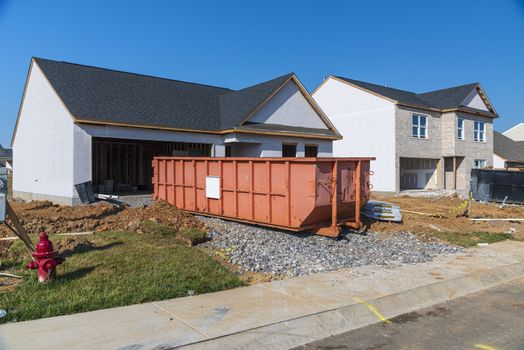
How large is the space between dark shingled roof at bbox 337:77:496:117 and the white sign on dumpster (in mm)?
20520

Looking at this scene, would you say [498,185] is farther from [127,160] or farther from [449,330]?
[449,330]

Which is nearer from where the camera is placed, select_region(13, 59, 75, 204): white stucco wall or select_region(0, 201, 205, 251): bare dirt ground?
select_region(0, 201, 205, 251): bare dirt ground

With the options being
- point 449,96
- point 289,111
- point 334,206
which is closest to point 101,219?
point 334,206

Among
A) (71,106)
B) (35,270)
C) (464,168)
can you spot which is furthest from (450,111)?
(35,270)

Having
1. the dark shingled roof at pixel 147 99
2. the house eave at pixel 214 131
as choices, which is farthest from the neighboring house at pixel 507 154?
the dark shingled roof at pixel 147 99

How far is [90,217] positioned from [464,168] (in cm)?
2890

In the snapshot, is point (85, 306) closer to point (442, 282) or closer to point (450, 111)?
point (442, 282)

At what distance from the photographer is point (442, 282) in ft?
26.1

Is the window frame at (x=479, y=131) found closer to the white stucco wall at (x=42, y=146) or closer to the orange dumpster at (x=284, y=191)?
the orange dumpster at (x=284, y=191)

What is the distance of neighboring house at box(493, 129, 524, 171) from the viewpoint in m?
44.7

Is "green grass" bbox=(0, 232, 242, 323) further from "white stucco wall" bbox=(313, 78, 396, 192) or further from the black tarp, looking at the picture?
"white stucco wall" bbox=(313, 78, 396, 192)

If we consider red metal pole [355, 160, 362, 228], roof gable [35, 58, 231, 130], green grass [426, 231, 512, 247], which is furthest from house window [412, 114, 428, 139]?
red metal pole [355, 160, 362, 228]

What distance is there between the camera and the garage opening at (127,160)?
23578 millimetres

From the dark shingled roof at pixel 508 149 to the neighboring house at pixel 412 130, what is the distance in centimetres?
1205
